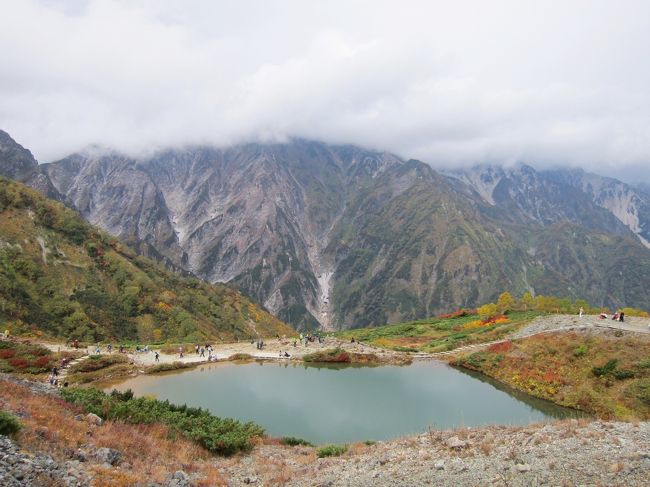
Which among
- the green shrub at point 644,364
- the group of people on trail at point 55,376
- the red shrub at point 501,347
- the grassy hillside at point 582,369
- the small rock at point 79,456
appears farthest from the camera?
the red shrub at point 501,347

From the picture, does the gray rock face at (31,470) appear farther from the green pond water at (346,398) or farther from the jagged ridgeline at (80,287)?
the jagged ridgeline at (80,287)

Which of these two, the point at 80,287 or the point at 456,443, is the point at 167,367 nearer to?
the point at 80,287

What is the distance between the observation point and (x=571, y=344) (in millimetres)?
50062

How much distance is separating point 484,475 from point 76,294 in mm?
86783

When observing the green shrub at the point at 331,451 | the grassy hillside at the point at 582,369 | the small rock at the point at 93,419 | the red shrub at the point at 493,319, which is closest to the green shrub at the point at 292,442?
the green shrub at the point at 331,451

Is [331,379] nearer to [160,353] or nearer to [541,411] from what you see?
[541,411]

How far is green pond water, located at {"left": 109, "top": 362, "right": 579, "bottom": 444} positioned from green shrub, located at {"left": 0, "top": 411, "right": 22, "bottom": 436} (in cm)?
2071

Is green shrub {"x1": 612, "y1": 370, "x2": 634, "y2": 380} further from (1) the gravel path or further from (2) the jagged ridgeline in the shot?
(2) the jagged ridgeline

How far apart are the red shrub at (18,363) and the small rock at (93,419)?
1368 inches

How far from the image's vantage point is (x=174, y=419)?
26562 mm

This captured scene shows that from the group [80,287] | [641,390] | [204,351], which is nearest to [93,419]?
[204,351]

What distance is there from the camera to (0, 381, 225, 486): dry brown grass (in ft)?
52.9

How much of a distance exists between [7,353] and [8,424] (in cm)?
4341

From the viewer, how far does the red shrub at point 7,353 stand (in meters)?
49.6
